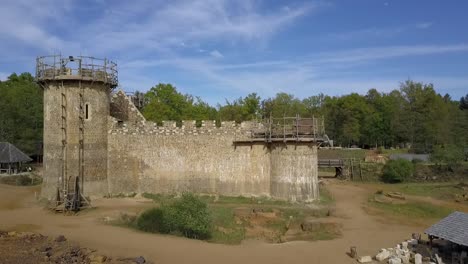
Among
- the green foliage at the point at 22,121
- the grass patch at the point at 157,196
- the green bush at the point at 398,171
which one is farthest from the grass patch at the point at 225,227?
the green foliage at the point at 22,121

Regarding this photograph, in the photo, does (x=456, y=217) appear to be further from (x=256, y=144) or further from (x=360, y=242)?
(x=256, y=144)

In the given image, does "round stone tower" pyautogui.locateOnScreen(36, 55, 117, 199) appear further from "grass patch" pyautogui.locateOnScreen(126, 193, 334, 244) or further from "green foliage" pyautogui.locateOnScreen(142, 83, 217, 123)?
"green foliage" pyautogui.locateOnScreen(142, 83, 217, 123)

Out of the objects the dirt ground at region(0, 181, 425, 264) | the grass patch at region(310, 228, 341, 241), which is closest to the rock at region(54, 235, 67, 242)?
the dirt ground at region(0, 181, 425, 264)

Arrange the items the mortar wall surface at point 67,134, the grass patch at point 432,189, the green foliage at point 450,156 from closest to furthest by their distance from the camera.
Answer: the mortar wall surface at point 67,134 → the grass patch at point 432,189 → the green foliage at point 450,156

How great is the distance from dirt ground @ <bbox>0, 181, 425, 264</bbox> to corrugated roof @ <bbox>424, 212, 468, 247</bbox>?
333cm

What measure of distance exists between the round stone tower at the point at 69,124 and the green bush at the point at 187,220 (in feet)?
28.8

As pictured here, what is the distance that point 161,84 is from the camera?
58.5m

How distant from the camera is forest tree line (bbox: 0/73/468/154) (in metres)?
51.3

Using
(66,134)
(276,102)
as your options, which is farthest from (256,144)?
(276,102)

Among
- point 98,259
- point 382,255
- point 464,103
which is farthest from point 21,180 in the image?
point 464,103

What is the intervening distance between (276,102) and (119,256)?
57634 mm

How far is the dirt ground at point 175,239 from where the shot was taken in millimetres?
19188

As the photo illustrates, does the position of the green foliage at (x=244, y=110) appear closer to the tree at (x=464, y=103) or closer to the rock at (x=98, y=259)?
the rock at (x=98, y=259)

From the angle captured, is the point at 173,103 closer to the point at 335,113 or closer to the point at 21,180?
the point at 21,180
